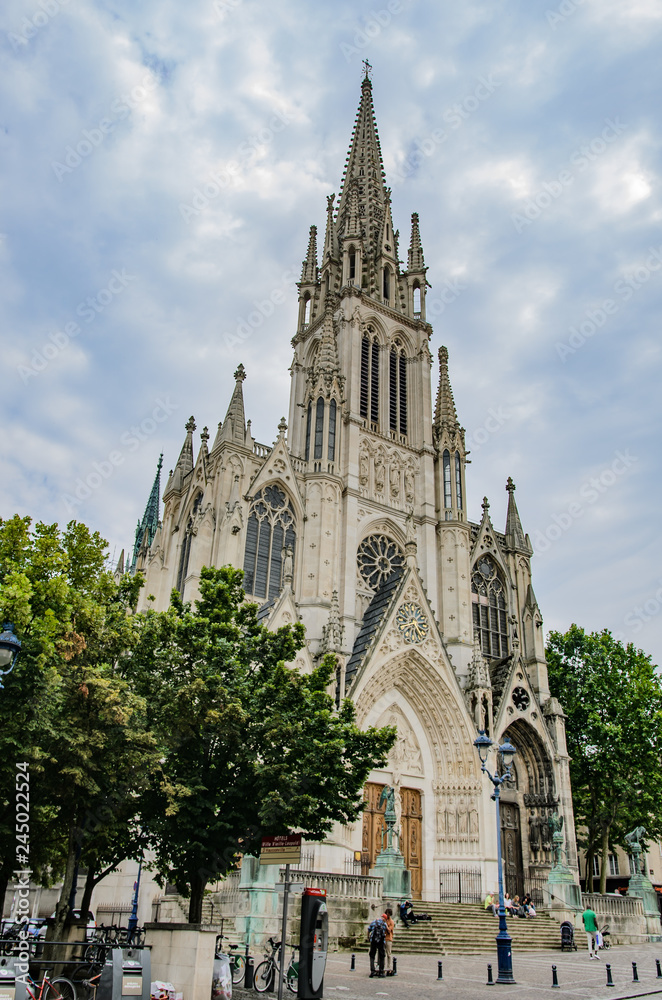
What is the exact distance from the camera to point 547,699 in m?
37.2

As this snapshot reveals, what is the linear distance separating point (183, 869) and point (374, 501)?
24.7m

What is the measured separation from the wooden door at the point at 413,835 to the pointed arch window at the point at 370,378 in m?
18.7

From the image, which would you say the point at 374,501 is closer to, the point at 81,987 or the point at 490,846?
the point at 490,846

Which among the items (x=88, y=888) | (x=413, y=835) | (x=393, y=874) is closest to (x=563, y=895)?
(x=413, y=835)

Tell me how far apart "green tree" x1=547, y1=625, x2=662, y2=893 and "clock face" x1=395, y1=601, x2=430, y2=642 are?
10038 millimetres

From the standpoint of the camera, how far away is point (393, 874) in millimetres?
23688

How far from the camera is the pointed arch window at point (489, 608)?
3928 centimetres

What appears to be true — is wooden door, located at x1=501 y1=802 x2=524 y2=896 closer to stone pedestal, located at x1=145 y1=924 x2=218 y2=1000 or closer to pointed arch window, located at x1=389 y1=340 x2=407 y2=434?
pointed arch window, located at x1=389 y1=340 x2=407 y2=434

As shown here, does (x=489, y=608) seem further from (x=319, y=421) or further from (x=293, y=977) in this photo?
(x=293, y=977)

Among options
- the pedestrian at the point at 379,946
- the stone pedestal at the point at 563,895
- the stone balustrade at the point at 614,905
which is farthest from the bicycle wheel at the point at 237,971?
the stone balustrade at the point at 614,905

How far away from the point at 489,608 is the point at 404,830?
1294 centimetres

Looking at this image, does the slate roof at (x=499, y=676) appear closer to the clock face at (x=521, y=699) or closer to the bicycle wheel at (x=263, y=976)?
the clock face at (x=521, y=699)

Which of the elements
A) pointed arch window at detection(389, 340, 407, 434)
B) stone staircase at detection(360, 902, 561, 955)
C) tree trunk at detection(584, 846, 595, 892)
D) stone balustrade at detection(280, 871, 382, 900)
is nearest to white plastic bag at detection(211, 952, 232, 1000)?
stone balustrade at detection(280, 871, 382, 900)

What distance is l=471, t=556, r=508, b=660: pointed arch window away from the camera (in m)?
39.3
